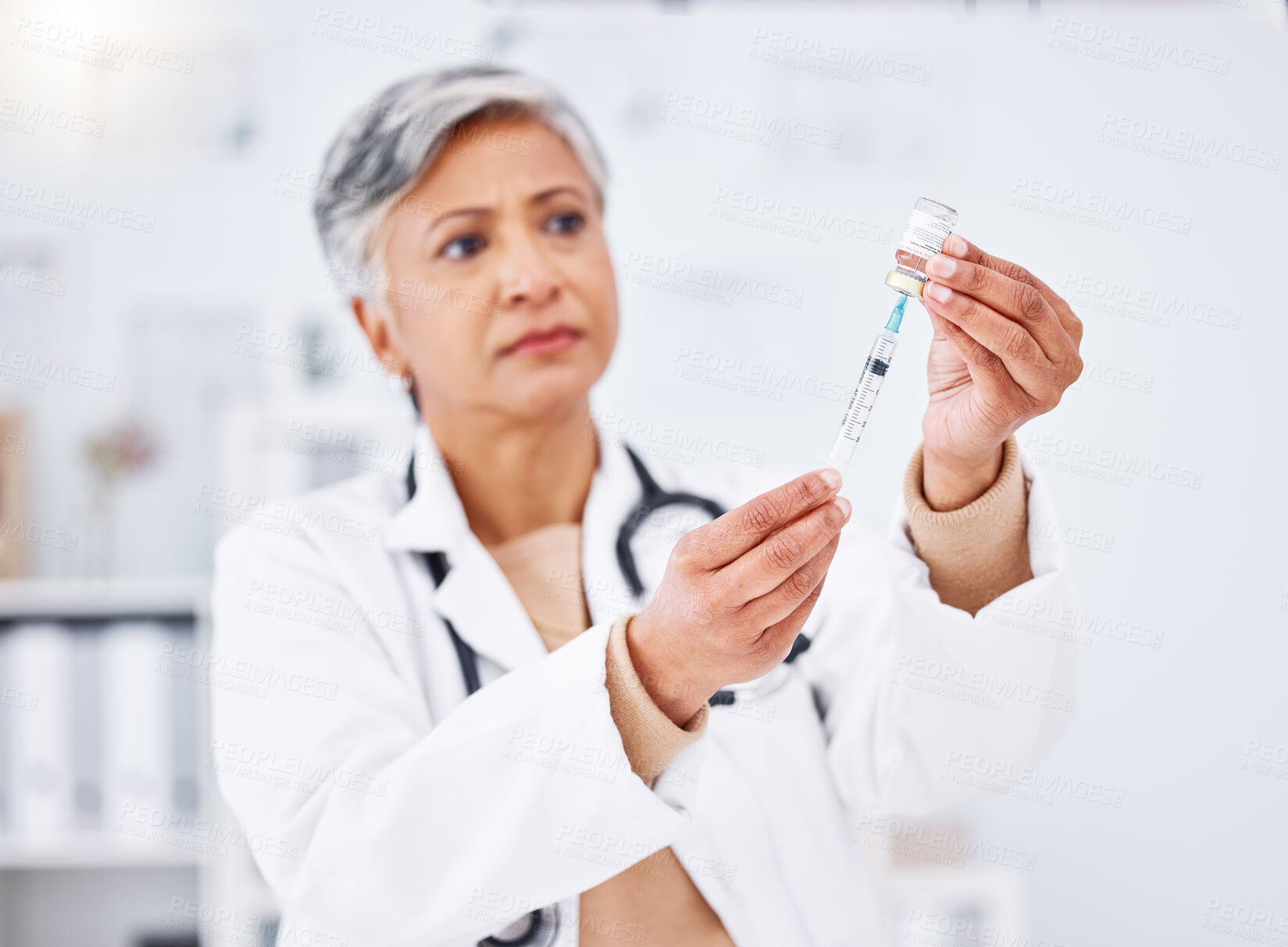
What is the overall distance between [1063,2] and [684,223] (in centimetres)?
82

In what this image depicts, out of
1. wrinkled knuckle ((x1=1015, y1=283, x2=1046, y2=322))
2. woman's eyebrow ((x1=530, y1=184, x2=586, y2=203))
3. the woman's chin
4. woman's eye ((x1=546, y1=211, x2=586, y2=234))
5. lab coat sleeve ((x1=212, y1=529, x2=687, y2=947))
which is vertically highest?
woman's eyebrow ((x1=530, y1=184, x2=586, y2=203))

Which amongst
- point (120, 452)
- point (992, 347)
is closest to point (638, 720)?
point (992, 347)

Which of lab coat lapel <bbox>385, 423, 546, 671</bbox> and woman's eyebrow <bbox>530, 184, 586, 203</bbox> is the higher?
woman's eyebrow <bbox>530, 184, 586, 203</bbox>

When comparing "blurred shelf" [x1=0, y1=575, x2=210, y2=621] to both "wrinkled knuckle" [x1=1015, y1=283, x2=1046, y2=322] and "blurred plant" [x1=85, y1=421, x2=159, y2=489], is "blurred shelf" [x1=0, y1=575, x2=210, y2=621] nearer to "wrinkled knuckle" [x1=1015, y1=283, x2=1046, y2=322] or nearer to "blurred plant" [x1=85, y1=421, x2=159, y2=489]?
"blurred plant" [x1=85, y1=421, x2=159, y2=489]

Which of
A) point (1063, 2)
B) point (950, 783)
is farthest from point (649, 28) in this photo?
point (950, 783)

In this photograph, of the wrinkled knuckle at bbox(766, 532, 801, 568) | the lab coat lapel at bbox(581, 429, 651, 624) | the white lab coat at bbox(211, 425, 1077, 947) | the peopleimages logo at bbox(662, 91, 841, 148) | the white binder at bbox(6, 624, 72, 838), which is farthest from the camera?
the peopleimages logo at bbox(662, 91, 841, 148)

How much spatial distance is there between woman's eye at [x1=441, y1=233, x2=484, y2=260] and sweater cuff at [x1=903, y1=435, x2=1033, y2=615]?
0.53 meters

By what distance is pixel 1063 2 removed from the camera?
1901 millimetres

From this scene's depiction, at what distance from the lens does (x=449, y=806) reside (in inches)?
34.4

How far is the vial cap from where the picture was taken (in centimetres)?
79

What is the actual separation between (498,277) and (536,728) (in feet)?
1.67

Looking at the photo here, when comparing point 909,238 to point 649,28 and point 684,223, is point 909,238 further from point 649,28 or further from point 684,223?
point 649,28

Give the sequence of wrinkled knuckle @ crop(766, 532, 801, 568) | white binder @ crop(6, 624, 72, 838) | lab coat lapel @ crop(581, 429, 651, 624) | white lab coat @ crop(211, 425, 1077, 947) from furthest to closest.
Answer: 1. white binder @ crop(6, 624, 72, 838)
2. lab coat lapel @ crop(581, 429, 651, 624)
3. white lab coat @ crop(211, 425, 1077, 947)
4. wrinkled knuckle @ crop(766, 532, 801, 568)

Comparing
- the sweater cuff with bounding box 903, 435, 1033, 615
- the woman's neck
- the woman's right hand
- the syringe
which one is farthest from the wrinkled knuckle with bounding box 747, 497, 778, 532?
the woman's neck
